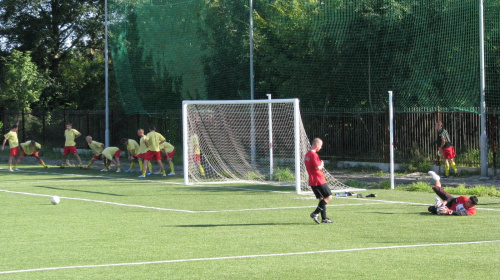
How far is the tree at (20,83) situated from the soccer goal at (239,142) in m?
18.3

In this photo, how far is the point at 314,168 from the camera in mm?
12734

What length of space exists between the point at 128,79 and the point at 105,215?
17.6 metres

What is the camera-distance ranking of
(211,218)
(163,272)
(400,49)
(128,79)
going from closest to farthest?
(163,272) → (211,218) → (400,49) → (128,79)

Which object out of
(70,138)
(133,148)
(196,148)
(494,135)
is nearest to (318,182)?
(196,148)

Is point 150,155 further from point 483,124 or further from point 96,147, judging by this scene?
point 483,124

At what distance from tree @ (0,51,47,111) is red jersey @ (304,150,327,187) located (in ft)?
92.7

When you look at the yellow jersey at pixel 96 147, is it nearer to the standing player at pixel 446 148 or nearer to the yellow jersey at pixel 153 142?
the yellow jersey at pixel 153 142

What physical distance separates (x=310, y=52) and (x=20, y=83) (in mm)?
18968

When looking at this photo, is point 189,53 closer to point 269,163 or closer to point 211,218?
point 269,163

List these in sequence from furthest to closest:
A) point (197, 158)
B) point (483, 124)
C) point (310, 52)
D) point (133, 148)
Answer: point (310, 52) → point (133, 148) → point (197, 158) → point (483, 124)

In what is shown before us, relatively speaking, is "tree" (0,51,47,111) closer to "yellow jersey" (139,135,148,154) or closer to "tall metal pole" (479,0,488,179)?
"yellow jersey" (139,135,148,154)

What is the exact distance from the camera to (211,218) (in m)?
13.5

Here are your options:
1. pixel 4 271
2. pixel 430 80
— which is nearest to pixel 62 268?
pixel 4 271

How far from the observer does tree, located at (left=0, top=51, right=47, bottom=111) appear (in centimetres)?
3753
